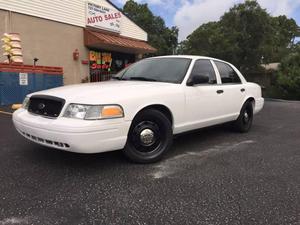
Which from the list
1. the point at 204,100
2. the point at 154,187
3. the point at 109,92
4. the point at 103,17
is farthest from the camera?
the point at 103,17

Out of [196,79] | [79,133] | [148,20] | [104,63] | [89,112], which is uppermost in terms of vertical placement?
[148,20]

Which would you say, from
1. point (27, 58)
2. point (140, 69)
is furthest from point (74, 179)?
point (27, 58)

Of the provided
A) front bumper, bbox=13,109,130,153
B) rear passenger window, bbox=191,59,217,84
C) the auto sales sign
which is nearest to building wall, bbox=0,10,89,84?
the auto sales sign

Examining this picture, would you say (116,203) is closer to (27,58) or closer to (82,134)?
(82,134)

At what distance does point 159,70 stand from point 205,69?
836 millimetres

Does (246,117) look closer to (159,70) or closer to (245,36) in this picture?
→ (159,70)

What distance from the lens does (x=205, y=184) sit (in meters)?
3.68

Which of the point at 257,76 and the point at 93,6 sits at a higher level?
the point at 93,6

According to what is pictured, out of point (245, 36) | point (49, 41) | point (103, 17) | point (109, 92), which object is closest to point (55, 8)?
point (49, 41)

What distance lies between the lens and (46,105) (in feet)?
13.3

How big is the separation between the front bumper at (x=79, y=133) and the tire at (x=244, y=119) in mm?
3133

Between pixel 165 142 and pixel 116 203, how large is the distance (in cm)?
152

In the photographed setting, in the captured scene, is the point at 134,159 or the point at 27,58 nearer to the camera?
the point at 134,159

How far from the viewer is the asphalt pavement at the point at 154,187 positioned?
114 inches
